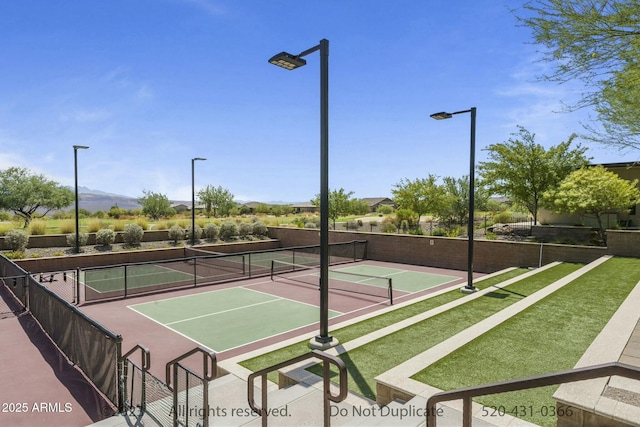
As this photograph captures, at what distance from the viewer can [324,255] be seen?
7.46 m

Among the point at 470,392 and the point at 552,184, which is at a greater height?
the point at 552,184

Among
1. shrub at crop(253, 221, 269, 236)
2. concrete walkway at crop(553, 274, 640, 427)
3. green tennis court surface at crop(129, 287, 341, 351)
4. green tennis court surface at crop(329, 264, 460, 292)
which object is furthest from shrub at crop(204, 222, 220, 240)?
concrete walkway at crop(553, 274, 640, 427)

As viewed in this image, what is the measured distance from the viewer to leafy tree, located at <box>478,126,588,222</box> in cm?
2664

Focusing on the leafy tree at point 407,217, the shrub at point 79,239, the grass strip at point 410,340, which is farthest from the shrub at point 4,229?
the leafy tree at point 407,217

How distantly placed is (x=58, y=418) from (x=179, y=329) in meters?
4.67

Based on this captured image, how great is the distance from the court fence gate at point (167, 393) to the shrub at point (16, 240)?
71.5ft

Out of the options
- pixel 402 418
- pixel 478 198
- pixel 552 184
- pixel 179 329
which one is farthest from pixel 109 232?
pixel 478 198

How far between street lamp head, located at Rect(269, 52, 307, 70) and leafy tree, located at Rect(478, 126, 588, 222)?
23.9m

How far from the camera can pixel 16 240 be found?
2283cm

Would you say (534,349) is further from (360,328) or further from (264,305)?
(264,305)

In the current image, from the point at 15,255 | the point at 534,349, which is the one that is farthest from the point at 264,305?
the point at 15,255

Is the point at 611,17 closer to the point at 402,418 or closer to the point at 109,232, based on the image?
the point at 402,418

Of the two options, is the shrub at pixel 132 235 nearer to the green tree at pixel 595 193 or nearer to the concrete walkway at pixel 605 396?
the green tree at pixel 595 193

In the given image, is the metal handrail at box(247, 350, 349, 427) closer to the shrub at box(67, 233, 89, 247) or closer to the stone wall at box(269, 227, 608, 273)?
the stone wall at box(269, 227, 608, 273)
